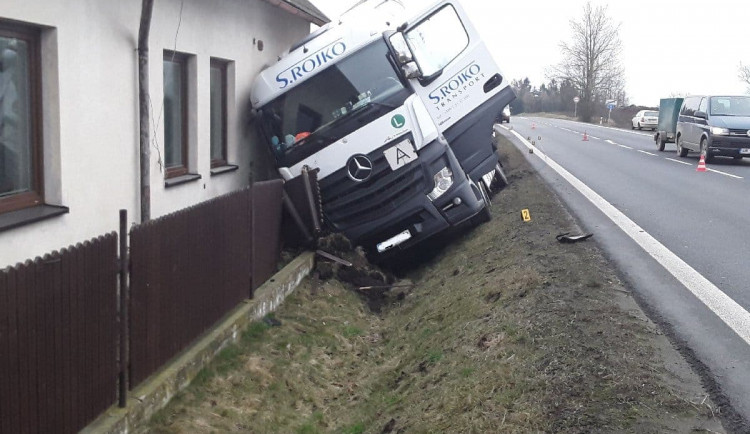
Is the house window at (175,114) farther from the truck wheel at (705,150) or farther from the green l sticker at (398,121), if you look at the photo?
the truck wheel at (705,150)

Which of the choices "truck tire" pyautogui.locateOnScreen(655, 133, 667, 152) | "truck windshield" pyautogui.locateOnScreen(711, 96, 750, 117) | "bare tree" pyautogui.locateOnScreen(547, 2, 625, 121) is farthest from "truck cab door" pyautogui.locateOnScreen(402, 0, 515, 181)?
"bare tree" pyautogui.locateOnScreen(547, 2, 625, 121)

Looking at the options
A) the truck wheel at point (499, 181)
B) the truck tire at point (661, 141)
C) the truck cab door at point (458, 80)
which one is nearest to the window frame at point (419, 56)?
the truck cab door at point (458, 80)

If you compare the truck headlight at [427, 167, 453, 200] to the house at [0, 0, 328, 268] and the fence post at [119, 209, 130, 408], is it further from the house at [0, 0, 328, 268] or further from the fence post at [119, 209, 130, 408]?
the fence post at [119, 209, 130, 408]

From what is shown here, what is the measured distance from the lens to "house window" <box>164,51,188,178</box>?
8.74m

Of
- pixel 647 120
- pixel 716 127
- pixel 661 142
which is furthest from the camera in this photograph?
pixel 647 120

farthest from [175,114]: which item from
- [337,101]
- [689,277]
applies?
[689,277]

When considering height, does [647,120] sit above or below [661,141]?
above

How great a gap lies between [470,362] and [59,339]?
2.96 m

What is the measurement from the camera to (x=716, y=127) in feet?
71.4

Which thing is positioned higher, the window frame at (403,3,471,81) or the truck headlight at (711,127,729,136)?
the window frame at (403,3,471,81)

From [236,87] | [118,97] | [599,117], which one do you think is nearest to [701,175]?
[236,87]

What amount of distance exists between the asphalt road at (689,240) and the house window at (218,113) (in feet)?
16.5

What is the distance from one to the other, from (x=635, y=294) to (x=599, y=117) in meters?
72.7

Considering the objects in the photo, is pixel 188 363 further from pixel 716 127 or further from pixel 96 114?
pixel 716 127
